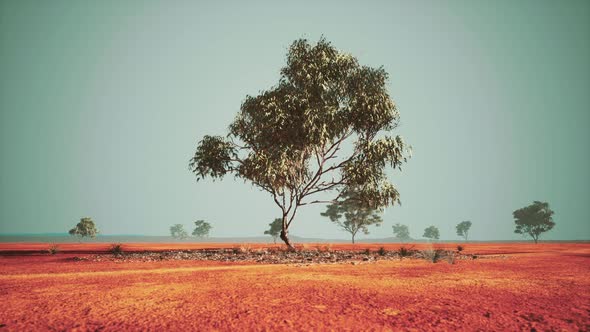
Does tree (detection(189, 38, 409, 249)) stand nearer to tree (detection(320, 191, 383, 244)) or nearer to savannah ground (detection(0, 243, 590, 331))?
savannah ground (detection(0, 243, 590, 331))

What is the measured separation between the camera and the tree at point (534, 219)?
11094 cm

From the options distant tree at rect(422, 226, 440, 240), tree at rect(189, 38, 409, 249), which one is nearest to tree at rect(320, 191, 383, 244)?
tree at rect(189, 38, 409, 249)

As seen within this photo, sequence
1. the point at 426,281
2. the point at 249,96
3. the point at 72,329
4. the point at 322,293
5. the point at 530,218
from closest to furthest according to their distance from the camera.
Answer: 1. the point at 72,329
2. the point at 322,293
3. the point at 426,281
4. the point at 249,96
5. the point at 530,218

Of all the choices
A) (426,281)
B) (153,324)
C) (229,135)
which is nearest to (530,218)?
(229,135)

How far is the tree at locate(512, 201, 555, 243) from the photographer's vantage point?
110938 mm

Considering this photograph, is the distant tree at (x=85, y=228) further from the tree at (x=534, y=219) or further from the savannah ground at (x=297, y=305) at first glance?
the tree at (x=534, y=219)

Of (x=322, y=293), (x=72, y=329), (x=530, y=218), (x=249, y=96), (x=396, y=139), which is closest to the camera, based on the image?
(x=72, y=329)

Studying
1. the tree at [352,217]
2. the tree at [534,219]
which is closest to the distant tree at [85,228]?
the tree at [352,217]

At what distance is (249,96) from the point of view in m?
29.8

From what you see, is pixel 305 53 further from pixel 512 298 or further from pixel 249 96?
pixel 512 298

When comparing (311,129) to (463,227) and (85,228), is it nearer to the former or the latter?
(85,228)

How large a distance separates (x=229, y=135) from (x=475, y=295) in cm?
2572

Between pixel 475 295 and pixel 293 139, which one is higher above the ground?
pixel 293 139

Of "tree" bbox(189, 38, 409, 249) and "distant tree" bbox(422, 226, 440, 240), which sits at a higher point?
"tree" bbox(189, 38, 409, 249)
